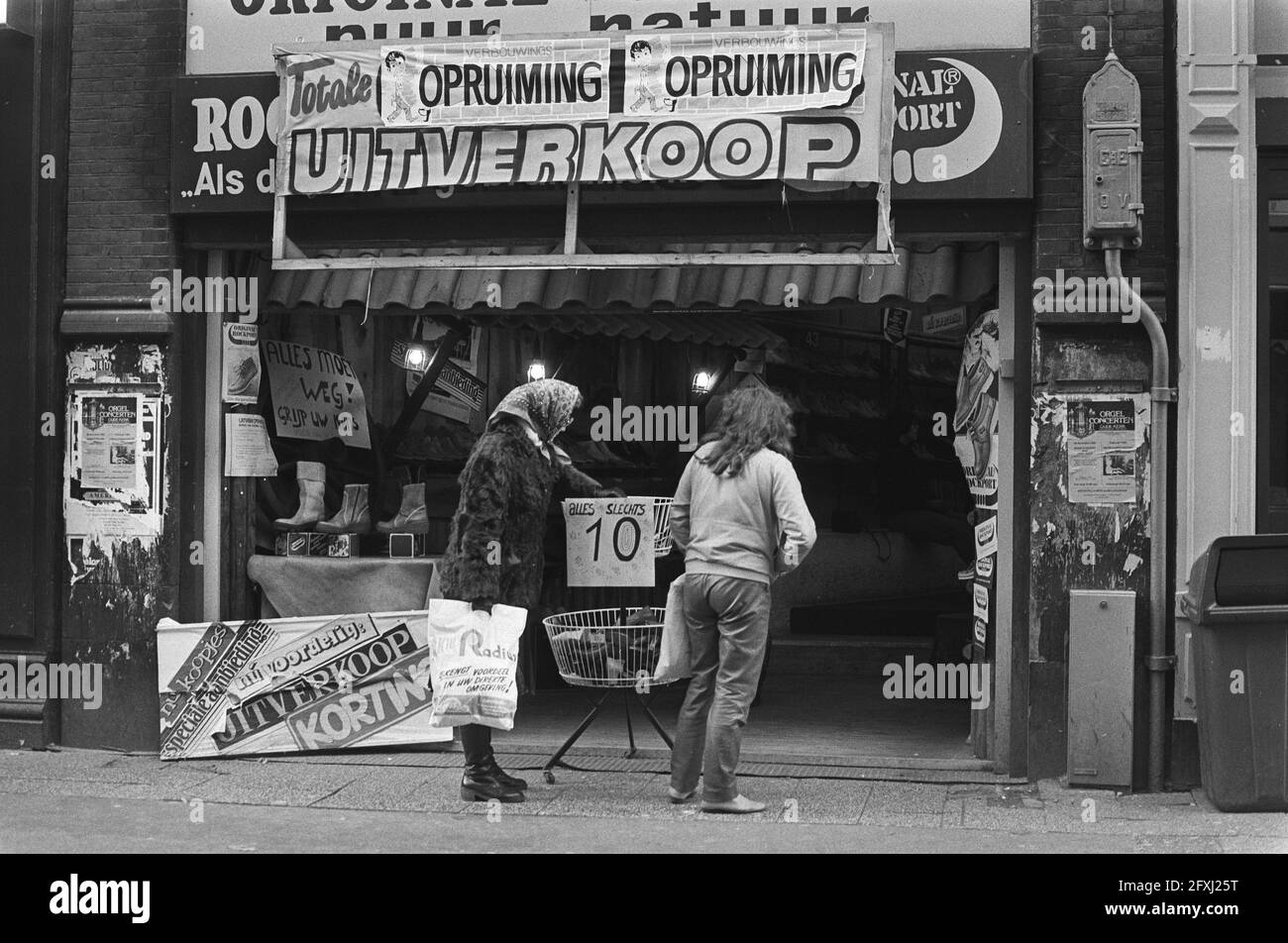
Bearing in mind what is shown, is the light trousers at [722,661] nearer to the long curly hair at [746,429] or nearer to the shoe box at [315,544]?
the long curly hair at [746,429]

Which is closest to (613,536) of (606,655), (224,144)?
(606,655)

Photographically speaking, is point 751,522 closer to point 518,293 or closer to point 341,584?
point 518,293

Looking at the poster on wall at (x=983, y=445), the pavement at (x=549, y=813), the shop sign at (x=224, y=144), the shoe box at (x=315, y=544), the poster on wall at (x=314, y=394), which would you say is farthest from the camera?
the poster on wall at (x=314, y=394)

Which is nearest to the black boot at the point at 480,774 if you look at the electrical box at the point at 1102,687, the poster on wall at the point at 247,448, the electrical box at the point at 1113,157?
the poster on wall at the point at 247,448

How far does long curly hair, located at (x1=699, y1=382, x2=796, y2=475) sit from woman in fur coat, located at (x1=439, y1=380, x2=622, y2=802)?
0.84 m

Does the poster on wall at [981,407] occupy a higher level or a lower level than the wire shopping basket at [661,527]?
higher

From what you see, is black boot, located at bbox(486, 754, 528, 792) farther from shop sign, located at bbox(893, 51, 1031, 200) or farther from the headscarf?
shop sign, located at bbox(893, 51, 1031, 200)

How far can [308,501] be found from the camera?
28.8ft

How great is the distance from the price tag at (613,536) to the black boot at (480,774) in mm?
1561

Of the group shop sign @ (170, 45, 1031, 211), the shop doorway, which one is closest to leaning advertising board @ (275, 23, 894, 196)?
shop sign @ (170, 45, 1031, 211)

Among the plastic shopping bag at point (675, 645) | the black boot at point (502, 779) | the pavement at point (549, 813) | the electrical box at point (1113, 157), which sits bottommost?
the pavement at point (549, 813)

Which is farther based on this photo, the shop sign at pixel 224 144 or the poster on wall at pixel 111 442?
the poster on wall at pixel 111 442

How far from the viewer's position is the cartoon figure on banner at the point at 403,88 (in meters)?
7.86
